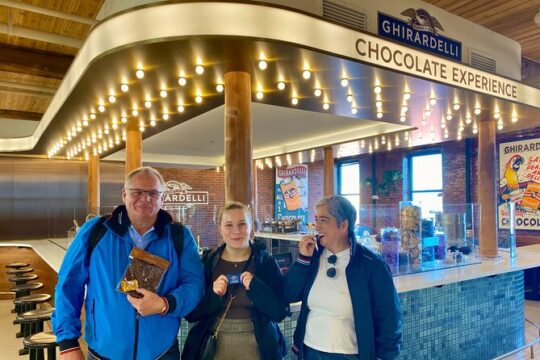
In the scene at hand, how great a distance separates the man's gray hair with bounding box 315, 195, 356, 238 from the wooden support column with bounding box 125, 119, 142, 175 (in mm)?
5184

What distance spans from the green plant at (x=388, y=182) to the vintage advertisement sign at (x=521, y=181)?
9.33 ft

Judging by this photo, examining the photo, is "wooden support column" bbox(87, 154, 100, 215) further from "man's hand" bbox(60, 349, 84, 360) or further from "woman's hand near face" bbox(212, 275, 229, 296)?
"woman's hand near face" bbox(212, 275, 229, 296)

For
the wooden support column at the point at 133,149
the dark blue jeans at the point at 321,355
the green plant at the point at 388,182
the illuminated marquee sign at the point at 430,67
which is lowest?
the dark blue jeans at the point at 321,355

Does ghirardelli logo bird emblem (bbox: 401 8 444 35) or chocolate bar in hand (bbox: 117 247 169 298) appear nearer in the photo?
chocolate bar in hand (bbox: 117 247 169 298)

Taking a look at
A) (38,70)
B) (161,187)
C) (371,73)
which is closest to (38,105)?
(38,70)

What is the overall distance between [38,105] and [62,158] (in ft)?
6.17

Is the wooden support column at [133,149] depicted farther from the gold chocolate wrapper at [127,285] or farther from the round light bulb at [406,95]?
the gold chocolate wrapper at [127,285]

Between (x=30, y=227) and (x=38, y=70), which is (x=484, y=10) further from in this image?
(x=30, y=227)

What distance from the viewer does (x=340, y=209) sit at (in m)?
2.02

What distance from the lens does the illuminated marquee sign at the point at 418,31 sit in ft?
12.8

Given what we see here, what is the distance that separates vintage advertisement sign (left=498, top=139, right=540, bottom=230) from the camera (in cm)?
811

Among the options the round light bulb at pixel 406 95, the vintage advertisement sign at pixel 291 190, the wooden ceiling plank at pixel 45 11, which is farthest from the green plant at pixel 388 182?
the wooden ceiling plank at pixel 45 11

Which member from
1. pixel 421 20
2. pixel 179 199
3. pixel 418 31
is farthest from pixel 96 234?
pixel 421 20

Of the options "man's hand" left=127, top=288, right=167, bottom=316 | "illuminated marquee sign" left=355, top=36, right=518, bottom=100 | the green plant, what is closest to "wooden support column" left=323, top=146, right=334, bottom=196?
the green plant
